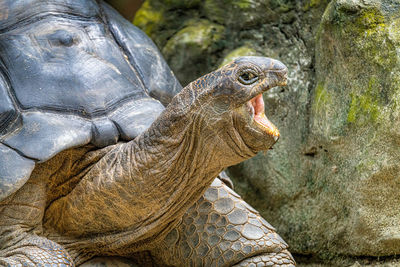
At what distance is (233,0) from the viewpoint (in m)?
5.01

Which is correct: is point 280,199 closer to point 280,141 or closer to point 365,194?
point 280,141

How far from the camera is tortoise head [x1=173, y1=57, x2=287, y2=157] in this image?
106 inches

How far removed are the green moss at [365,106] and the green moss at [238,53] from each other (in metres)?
1.26

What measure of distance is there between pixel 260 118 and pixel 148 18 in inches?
112

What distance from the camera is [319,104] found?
404 centimetres

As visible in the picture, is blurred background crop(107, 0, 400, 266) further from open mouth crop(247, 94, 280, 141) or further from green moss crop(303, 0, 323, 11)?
open mouth crop(247, 94, 280, 141)

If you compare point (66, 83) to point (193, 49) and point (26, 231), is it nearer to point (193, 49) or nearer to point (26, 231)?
point (26, 231)

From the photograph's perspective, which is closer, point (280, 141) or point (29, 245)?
point (29, 245)

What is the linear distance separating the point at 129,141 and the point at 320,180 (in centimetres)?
145

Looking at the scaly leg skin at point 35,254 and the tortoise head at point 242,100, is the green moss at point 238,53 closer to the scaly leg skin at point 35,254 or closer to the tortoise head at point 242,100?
the tortoise head at point 242,100

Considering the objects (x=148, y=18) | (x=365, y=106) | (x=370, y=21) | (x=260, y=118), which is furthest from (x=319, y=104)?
(x=148, y=18)

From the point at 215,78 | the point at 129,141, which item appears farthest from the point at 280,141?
the point at 215,78

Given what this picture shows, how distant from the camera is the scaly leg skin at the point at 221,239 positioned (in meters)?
3.42

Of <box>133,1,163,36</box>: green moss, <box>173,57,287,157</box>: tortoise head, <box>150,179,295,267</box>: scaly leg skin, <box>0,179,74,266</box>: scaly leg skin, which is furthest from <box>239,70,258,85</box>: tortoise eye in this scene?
<box>133,1,163,36</box>: green moss
